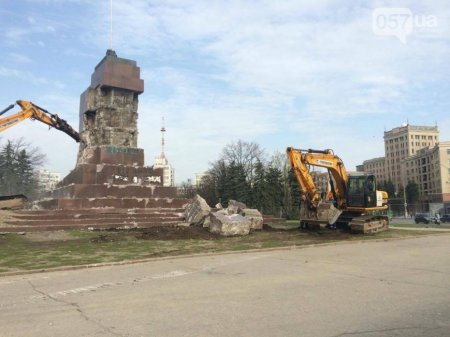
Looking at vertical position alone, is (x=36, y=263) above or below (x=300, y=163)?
below

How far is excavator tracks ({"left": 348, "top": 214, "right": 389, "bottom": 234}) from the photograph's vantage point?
842 inches

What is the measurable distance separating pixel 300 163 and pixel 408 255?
9.49 metres

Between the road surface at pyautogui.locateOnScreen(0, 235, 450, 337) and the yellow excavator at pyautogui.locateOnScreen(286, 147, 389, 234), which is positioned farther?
the yellow excavator at pyautogui.locateOnScreen(286, 147, 389, 234)

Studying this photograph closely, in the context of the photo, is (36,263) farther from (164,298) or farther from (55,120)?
(55,120)

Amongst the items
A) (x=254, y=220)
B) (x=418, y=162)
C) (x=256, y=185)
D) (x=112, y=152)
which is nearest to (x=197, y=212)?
(x=254, y=220)

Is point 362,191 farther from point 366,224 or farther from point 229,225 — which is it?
point 229,225

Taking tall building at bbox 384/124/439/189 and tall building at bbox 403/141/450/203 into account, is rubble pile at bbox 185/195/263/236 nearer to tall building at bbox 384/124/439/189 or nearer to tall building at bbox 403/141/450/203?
tall building at bbox 403/141/450/203

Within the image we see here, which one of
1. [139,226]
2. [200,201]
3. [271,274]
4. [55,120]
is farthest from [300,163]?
[55,120]

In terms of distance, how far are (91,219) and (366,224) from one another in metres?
13.4

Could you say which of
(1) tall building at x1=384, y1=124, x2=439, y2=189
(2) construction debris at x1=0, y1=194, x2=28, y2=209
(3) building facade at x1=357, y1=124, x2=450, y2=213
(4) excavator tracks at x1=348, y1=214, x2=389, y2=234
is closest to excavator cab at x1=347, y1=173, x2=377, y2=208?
(4) excavator tracks at x1=348, y1=214, x2=389, y2=234

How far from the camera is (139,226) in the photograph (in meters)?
23.2

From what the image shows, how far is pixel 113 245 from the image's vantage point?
1611cm

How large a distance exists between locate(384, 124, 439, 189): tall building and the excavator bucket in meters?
144

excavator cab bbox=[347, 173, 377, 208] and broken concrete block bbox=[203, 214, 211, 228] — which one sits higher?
excavator cab bbox=[347, 173, 377, 208]
